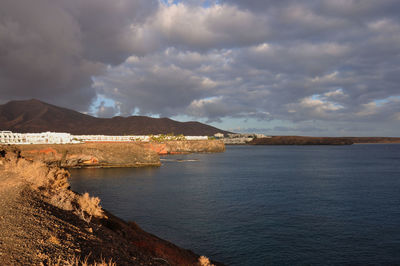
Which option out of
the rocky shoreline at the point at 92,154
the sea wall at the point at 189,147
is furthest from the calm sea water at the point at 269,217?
the sea wall at the point at 189,147

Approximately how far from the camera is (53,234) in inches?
338

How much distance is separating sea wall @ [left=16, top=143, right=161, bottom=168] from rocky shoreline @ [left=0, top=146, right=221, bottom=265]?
57561 mm

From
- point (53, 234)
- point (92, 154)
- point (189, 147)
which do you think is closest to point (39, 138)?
point (92, 154)

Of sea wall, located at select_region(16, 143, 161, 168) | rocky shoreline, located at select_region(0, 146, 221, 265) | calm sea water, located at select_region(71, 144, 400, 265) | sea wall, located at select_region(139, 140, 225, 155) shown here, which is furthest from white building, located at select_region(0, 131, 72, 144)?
rocky shoreline, located at select_region(0, 146, 221, 265)

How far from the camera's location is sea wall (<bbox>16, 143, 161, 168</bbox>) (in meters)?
68.0

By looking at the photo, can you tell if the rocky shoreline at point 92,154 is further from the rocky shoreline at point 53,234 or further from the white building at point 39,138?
the rocky shoreline at point 53,234

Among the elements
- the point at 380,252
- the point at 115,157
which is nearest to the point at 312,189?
the point at 380,252

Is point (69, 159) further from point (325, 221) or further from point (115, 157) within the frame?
point (325, 221)

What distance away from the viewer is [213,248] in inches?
787

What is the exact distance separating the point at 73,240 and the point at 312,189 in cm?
4247

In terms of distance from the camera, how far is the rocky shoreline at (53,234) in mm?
7235

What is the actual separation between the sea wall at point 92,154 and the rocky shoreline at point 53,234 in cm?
5756

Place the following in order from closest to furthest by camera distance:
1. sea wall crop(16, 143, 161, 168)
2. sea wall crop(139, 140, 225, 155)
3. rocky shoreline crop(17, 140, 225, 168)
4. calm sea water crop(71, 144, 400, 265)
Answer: calm sea water crop(71, 144, 400, 265)
rocky shoreline crop(17, 140, 225, 168)
sea wall crop(16, 143, 161, 168)
sea wall crop(139, 140, 225, 155)

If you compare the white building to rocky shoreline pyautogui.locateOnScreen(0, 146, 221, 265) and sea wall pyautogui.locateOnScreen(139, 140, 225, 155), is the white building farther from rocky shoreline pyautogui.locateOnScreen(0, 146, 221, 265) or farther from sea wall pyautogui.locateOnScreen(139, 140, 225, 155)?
rocky shoreline pyautogui.locateOnScreen(0, 146, 221, 265)
